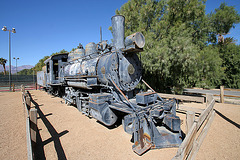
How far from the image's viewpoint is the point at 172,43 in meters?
7.52

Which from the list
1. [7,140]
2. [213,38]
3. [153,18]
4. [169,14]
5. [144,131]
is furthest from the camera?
[213,38]

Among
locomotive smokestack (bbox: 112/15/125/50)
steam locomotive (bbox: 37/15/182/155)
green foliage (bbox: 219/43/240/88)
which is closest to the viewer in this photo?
steam locomotive (bbox: 37/15/182/155)

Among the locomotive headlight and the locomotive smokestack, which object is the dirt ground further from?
the locomotive smokestack

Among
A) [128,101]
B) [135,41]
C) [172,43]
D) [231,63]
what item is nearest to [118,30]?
[135,41]

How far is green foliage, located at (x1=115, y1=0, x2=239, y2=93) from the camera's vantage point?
744 cm

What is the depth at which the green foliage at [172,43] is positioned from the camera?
293 inches

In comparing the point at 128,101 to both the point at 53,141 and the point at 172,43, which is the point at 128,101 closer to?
the point at 53,141

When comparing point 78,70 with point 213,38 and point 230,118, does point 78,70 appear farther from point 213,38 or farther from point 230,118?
point 213,38

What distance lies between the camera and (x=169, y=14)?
9422 mm

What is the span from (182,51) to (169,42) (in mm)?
981

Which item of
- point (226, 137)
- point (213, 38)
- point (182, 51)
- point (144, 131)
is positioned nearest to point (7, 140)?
point (144, 131)

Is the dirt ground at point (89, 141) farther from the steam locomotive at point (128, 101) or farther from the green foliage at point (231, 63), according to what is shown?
the green foliage at point (231, 63)

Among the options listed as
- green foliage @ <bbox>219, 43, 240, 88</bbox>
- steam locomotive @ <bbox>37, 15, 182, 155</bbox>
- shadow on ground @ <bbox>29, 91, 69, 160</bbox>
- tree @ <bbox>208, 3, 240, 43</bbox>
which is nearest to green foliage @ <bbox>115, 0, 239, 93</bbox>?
steam locomotive @ <bbox>37, 15, 182, 155</bbox>

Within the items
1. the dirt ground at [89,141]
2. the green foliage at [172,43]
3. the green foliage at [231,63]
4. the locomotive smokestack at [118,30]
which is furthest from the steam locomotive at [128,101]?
the green foliage at [231,63]
